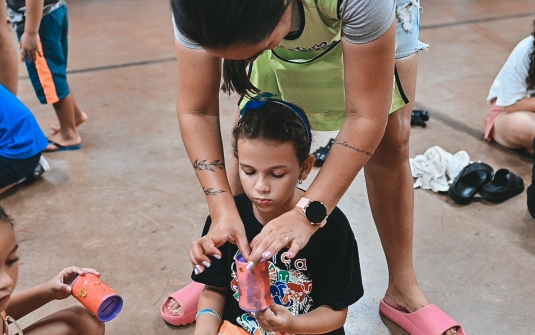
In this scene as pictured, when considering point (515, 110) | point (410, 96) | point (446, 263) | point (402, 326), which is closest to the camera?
point (410, 96)

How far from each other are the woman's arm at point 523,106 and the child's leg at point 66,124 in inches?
91.0

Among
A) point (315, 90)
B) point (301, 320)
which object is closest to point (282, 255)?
point (301, 320)

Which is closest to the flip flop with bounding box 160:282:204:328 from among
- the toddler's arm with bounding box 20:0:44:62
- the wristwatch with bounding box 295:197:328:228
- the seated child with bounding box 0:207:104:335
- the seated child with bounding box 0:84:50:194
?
the seated child with bounding box 0:207:104:335

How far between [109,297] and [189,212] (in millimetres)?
1077

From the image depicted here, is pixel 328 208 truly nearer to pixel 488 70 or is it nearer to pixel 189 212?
pixel 189 212

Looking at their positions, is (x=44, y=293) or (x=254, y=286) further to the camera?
(x=44, y=293)

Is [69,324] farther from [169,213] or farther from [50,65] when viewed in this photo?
[50,65]

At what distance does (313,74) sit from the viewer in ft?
5.79

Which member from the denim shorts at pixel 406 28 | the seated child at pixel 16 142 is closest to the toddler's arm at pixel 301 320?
the denim shorts at pixel 406 28

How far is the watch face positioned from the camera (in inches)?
56.9

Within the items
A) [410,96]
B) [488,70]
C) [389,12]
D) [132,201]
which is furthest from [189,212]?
[488,70]

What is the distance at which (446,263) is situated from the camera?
8.05 ft

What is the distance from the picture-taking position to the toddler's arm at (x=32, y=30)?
126 inches

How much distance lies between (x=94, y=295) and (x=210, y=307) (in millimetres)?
314
